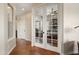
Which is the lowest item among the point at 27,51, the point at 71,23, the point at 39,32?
the point at 27,51

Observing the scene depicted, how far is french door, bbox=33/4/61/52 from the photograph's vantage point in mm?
3714

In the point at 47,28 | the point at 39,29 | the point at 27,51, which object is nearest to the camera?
the point at 27,51

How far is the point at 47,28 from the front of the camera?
13.9ft

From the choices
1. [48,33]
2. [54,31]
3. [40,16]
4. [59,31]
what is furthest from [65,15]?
[40,16]

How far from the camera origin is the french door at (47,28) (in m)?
3.71

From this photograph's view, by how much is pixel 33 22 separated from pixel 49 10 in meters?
1.14

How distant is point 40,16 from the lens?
14.9ft

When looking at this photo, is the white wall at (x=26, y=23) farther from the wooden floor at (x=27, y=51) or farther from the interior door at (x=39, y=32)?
the wooden floor at (x=27, y=51)

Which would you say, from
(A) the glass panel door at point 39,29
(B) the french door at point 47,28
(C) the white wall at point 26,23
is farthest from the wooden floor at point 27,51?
(C) the white wall at point 26,23

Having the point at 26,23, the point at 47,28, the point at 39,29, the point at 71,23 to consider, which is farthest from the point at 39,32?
the point at 71,23

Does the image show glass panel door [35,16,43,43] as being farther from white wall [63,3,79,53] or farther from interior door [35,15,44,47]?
white wall [63,3,79,53]

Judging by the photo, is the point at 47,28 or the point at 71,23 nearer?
the point at 71,23

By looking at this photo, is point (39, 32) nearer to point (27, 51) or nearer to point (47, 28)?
point (47, 28)
